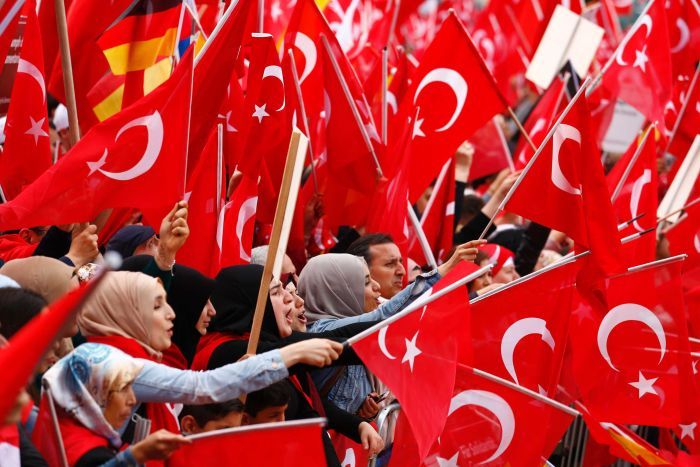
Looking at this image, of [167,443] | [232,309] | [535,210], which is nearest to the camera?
[167,443]

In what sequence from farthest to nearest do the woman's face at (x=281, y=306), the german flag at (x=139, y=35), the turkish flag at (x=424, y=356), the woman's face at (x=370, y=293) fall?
1. the german flag at (x=139, y=35)
2. the woman's face at (x=370, y=293)
3. the woman's face at (x=281, y=306)
4. the turkish flag at (x=424, y=356)

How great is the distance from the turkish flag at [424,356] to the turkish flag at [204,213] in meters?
1.47

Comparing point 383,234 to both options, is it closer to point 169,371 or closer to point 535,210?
point 535,210

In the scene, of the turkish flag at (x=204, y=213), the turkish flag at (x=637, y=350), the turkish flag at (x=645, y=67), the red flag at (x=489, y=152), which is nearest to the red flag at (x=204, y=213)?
the turkish flag at (x=204, y=213)

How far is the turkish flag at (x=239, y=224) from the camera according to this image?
6453 mm

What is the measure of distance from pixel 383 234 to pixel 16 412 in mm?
3888

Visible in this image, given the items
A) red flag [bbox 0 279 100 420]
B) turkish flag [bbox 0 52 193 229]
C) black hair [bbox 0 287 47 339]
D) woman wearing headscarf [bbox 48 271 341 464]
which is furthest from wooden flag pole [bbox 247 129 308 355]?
red flag [bbox 0 279 100 420]

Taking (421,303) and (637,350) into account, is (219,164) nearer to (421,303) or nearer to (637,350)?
(421,303)

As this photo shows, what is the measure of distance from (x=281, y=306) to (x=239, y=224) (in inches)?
55.2

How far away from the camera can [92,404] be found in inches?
153

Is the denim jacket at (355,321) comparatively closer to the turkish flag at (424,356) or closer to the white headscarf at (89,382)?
the turkish flag at (424,356)

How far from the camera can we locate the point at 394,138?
801 cm

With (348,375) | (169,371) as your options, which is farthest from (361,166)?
(169,371)

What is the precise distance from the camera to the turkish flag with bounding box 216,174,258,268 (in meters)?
6.45
